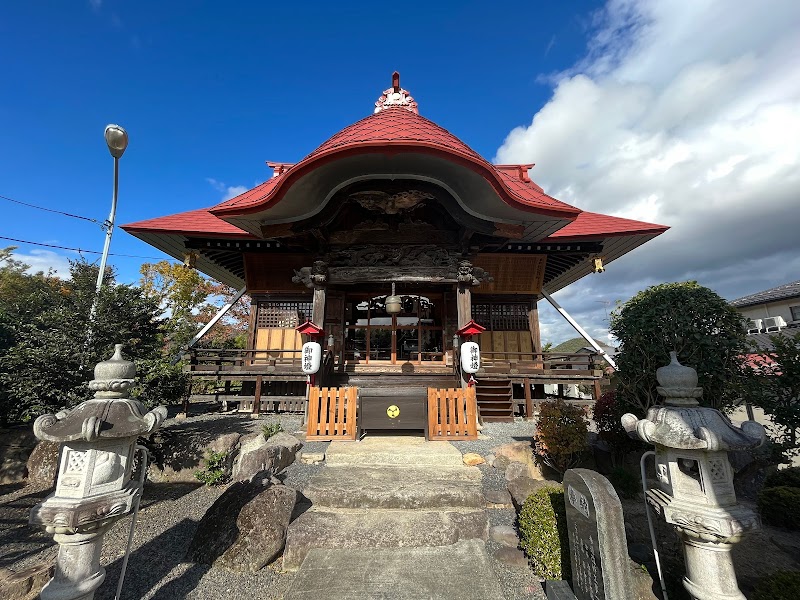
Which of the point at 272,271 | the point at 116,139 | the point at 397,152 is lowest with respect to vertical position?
the point at 272,271

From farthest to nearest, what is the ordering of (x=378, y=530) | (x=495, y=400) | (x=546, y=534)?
(x=495, y=400)
(x=378, y=530)
(x=546, y=534)

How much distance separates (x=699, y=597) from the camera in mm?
2514

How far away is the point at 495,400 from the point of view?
9.92m

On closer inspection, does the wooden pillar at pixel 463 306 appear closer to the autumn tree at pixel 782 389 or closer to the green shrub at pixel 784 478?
the autumn tree at pixel 782 389

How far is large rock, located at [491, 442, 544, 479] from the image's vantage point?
219 inches

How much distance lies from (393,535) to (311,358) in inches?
180

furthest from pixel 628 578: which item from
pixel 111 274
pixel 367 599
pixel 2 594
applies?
pixel 111 274

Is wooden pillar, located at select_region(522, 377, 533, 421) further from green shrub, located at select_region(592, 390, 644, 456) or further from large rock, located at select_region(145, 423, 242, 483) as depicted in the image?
large rock, located at select_region(145, 423, 242, 483)

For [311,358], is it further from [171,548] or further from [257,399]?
[171,548]

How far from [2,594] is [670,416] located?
575 cm

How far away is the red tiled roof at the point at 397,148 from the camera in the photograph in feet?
21.9

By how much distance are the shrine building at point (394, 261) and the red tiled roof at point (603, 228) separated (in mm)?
48

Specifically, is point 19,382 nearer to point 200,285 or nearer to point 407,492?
point 407,492

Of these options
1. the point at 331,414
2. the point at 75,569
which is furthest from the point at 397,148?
the point at 75,569
